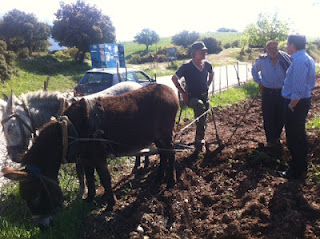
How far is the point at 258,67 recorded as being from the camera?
5418mm

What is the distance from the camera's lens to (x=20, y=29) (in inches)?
1022

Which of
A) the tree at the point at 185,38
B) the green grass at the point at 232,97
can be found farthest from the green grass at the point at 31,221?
Answer: the tree at the point at 185,38

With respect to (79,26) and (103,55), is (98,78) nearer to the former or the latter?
(103,55)

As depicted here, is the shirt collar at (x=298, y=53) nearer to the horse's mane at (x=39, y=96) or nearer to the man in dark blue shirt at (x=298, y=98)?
the man in dark blue shirt at (x=298, y=98)

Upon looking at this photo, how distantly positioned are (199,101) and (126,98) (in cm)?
186

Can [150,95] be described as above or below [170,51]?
below

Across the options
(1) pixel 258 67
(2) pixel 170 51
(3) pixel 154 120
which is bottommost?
(3) pixel 154 120

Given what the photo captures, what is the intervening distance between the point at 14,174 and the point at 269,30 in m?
20.0

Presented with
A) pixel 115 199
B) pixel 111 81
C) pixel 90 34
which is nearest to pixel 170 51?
pixel 90 34

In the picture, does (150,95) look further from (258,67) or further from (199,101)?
(258,67)

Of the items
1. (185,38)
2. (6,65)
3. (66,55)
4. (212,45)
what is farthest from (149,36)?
(6,65)

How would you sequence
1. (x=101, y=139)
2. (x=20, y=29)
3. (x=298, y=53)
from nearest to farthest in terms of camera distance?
(x=101, y=139) < (x=298, y=53) < (x=20, y=29)

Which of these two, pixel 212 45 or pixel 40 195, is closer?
pixel 40 195

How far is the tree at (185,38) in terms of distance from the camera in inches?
1953
